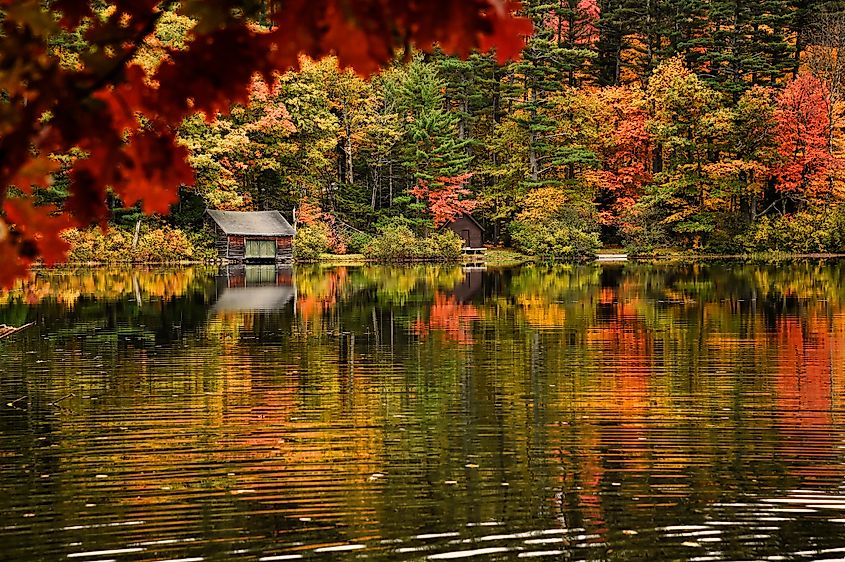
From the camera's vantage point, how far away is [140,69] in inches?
101

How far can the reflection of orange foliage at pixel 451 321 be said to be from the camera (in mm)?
18203

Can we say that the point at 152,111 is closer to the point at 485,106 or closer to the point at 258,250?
the point at 258,250

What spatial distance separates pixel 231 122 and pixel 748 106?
25.0 meters

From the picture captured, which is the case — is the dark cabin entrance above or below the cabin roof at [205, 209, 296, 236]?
below

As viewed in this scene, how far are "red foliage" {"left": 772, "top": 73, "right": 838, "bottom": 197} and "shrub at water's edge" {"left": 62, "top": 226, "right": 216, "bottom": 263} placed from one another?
95.1 feet

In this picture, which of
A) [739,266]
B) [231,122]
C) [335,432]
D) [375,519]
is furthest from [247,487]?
[231,122]

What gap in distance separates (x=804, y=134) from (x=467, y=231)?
18.0 meters

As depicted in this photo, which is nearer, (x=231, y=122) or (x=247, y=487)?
(x=247, y=487)

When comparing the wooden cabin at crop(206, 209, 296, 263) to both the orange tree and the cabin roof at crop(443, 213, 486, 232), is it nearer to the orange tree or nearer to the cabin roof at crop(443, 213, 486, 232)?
the cabin roof at crop(443, 213, 486, 232)

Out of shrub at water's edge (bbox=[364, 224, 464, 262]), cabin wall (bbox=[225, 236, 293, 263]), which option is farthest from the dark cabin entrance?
cabin wall (bbox=[225, 236, 293, 263])

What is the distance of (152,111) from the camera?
101 inches

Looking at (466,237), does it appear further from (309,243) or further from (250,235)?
(250,235)

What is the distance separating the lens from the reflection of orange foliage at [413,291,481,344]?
18203 mm

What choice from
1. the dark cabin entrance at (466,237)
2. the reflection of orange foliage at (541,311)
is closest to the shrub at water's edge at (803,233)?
the dark cabin entrance at (466,237)
